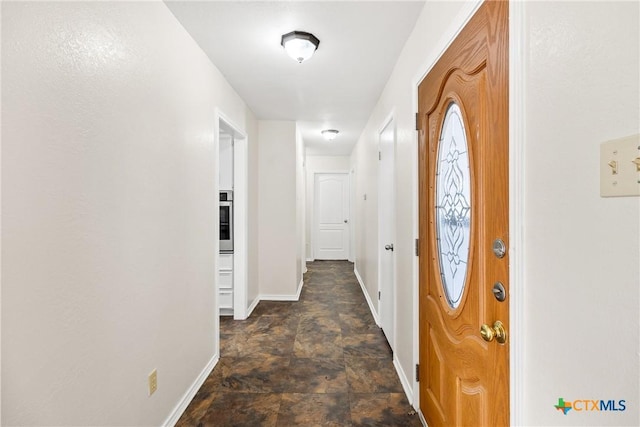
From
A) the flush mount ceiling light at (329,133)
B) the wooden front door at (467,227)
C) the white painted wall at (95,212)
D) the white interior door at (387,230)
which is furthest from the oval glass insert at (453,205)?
the flush mount ceiling light at (329,133)

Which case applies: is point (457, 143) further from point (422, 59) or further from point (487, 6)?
point (422, 59)

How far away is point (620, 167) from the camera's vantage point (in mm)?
595

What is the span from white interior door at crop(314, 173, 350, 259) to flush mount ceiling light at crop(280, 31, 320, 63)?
204 inches

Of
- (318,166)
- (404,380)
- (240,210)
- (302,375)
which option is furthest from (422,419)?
(318,166)

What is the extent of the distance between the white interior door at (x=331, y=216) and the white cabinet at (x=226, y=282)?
12.5 feet

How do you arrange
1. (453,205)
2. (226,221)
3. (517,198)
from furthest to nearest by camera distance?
1. (226,221)
2. (453,205)
3. (517,198)

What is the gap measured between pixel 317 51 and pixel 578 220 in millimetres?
2083

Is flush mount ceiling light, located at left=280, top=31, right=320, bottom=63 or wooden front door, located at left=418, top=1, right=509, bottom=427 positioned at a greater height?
flush mount ceiling light, located at left=280, top=31, right=320, bottom=63

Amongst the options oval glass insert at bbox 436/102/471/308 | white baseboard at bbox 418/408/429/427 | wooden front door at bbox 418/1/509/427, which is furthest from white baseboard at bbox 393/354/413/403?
oval glass insert at bbox 436/102/471/308

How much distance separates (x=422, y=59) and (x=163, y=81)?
4.91 feet

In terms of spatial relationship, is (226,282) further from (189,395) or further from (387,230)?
(387,230)

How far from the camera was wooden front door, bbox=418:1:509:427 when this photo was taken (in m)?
1.00

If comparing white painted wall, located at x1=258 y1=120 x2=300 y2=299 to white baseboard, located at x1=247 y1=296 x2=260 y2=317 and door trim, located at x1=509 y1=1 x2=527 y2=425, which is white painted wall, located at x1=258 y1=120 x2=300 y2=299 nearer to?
white baseboard, located at x1=247 y1=296 x2=260 y2=317

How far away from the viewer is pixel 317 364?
2525 millimetres
